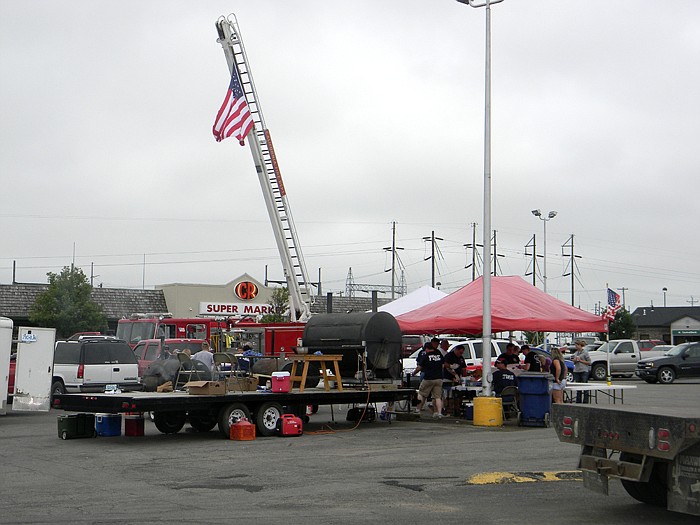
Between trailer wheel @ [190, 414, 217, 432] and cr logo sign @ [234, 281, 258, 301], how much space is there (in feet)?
116

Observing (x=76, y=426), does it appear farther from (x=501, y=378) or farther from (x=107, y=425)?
(x=501, y=378)

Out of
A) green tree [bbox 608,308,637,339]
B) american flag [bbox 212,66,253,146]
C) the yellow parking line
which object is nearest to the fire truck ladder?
american flag [bbox 212,66,253,146]

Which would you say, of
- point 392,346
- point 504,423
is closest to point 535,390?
point 504,423

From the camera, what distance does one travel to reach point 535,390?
1892cm

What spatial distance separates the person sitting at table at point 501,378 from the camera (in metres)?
20.0

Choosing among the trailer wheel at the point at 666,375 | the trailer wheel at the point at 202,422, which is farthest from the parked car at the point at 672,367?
the trailer wheel at the point at 202,422

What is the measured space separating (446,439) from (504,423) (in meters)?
3.55

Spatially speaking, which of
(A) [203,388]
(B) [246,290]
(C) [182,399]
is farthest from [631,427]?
(B) [246,290]

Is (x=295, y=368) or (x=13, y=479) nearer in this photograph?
(x=13, y=479)

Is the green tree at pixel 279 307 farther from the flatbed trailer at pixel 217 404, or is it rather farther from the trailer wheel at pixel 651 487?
the trailer wheel at pixel 651 487

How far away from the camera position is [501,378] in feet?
65.9

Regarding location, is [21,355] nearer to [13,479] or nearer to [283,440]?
[283,440]

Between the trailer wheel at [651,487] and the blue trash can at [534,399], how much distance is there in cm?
924

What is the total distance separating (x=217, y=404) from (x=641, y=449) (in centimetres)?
942
